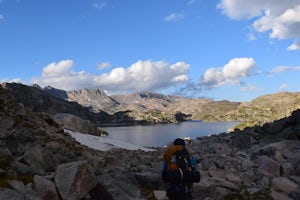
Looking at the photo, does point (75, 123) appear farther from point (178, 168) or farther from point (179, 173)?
point (179, 173)

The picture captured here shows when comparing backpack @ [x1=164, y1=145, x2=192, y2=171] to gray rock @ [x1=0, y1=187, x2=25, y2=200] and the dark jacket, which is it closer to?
the dark jacket

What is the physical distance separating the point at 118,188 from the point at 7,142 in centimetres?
659

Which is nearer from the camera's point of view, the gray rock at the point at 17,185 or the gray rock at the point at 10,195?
the gray rock at the point at 10,195

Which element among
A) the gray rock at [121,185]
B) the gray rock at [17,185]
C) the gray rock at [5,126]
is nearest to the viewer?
the gray rock at [17,185]

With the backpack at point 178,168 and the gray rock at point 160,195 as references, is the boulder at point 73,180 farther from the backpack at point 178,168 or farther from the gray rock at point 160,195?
the backpack at point 178,168

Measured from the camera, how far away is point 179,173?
1202 centimetres

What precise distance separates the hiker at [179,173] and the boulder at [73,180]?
3.86 m

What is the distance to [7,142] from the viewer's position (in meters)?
19.3

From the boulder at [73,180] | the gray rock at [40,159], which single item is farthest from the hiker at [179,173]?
the gray rock at [40,159]

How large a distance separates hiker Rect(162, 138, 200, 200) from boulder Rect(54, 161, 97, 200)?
12.7ft

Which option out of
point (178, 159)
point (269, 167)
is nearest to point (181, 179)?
point (178, 159)

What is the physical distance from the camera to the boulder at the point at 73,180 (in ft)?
46.8

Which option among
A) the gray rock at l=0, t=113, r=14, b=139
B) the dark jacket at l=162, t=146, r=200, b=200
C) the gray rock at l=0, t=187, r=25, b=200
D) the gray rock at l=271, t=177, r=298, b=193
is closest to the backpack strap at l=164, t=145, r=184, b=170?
the dark jacket at l=162, t=146, r=200, b=200

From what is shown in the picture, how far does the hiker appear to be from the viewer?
12.1m
